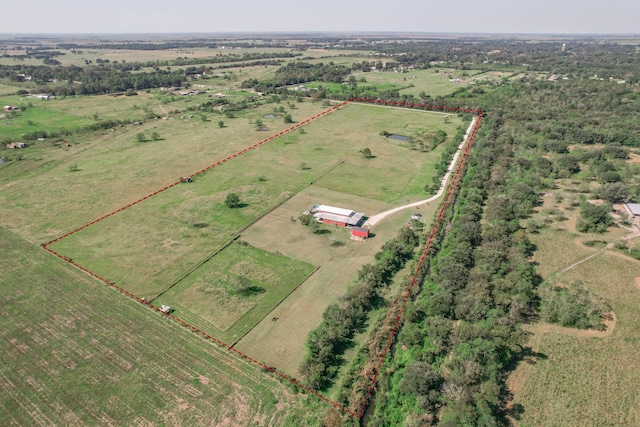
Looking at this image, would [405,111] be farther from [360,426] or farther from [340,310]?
[360,426]

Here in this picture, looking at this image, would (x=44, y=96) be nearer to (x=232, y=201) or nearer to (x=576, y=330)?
(x=232, y=201)

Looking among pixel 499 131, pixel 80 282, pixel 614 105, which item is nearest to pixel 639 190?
pixel 499 131

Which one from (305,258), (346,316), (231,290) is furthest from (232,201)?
(346,316)

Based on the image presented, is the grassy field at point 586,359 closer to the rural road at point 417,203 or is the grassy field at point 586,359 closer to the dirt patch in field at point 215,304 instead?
the rural road at point 417,203

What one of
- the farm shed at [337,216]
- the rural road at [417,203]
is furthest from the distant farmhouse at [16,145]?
the rural road at [417,203]

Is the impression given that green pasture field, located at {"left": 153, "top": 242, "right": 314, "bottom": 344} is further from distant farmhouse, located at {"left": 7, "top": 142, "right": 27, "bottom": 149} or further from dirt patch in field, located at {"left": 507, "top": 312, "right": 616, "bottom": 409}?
distant farmhouse, located at {"left": 7, "top": 142, "right": 27, "bottom": 149}

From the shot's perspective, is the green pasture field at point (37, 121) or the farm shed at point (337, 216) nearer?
the farm shed at point (337, 216)

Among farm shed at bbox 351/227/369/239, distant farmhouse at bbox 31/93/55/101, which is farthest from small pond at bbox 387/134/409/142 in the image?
distant farmhouse at bbox 31/93/55/101
